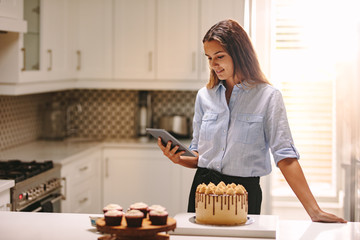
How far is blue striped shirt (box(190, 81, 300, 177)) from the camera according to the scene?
2330 mm

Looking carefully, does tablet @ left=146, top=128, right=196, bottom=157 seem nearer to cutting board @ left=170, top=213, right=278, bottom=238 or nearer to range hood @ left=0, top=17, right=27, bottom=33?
cutting board @ left=170, top=213, right=278, bottom=238

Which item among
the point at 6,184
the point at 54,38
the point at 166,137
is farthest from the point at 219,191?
the point at 54,38

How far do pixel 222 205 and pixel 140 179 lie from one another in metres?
2.52

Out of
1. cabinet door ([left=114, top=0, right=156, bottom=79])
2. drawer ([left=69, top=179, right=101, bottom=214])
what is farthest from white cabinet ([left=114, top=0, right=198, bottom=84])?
drawer ([left=69, top=179, right=101, bottom=214])

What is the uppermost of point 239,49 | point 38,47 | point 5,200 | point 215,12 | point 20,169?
point 215,12

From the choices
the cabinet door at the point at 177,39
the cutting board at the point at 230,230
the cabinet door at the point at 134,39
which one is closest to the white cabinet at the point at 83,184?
the cabinet door at the point at 134,39

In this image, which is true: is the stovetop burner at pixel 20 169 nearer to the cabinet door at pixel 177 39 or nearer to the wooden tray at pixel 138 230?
the cabinet door at pixel 177 39

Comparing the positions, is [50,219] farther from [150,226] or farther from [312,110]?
[312,110]

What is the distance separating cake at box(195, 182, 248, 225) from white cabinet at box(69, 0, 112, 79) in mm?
2699

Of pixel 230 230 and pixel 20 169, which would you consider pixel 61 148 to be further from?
pixel 230 230

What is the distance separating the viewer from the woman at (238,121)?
7.60ft

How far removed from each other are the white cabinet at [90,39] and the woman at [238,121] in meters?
2.09

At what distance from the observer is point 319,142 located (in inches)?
147

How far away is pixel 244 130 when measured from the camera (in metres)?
2.38
